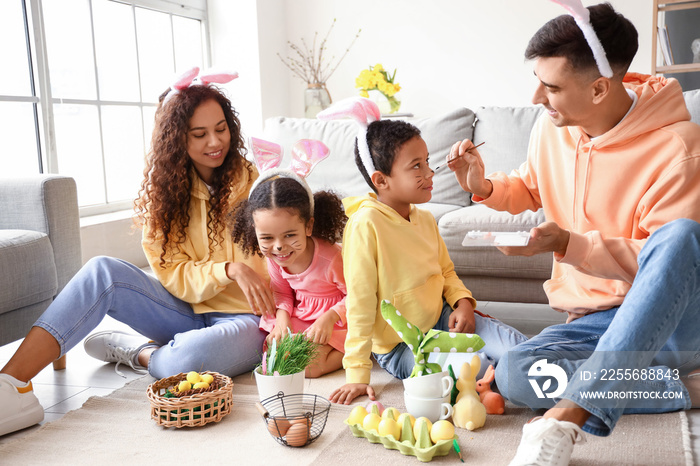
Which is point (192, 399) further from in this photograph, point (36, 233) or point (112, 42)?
point (112, 42)

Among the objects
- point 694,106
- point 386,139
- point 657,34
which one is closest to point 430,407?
point 386,139

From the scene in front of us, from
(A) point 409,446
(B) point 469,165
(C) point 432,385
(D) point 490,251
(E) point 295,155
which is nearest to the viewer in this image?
(A) point 409,446

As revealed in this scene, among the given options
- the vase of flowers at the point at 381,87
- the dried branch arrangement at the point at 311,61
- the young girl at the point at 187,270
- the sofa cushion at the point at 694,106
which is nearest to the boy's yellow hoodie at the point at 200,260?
the young girl at the point at 187,270

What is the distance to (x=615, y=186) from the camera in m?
1.60

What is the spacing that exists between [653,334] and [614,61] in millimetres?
619

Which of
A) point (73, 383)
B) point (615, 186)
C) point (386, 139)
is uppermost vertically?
point (386, 139)

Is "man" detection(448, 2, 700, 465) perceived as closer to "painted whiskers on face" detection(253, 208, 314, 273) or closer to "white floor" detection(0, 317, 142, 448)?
"painted whiskers on face" detection(253, 208, 314, 273)

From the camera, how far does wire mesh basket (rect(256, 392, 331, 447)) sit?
148cm

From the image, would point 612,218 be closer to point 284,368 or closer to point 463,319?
point 463,319

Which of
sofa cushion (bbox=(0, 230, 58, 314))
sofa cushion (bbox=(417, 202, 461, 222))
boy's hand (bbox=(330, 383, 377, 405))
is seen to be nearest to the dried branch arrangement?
sofa cushion (bbox=(417, 202, 461, 222))

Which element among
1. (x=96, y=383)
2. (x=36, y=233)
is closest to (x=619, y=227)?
(x=96, y=383)

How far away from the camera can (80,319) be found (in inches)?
70.0

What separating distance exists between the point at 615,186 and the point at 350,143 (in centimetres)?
168

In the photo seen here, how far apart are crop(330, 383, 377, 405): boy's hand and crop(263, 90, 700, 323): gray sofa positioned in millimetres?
855
